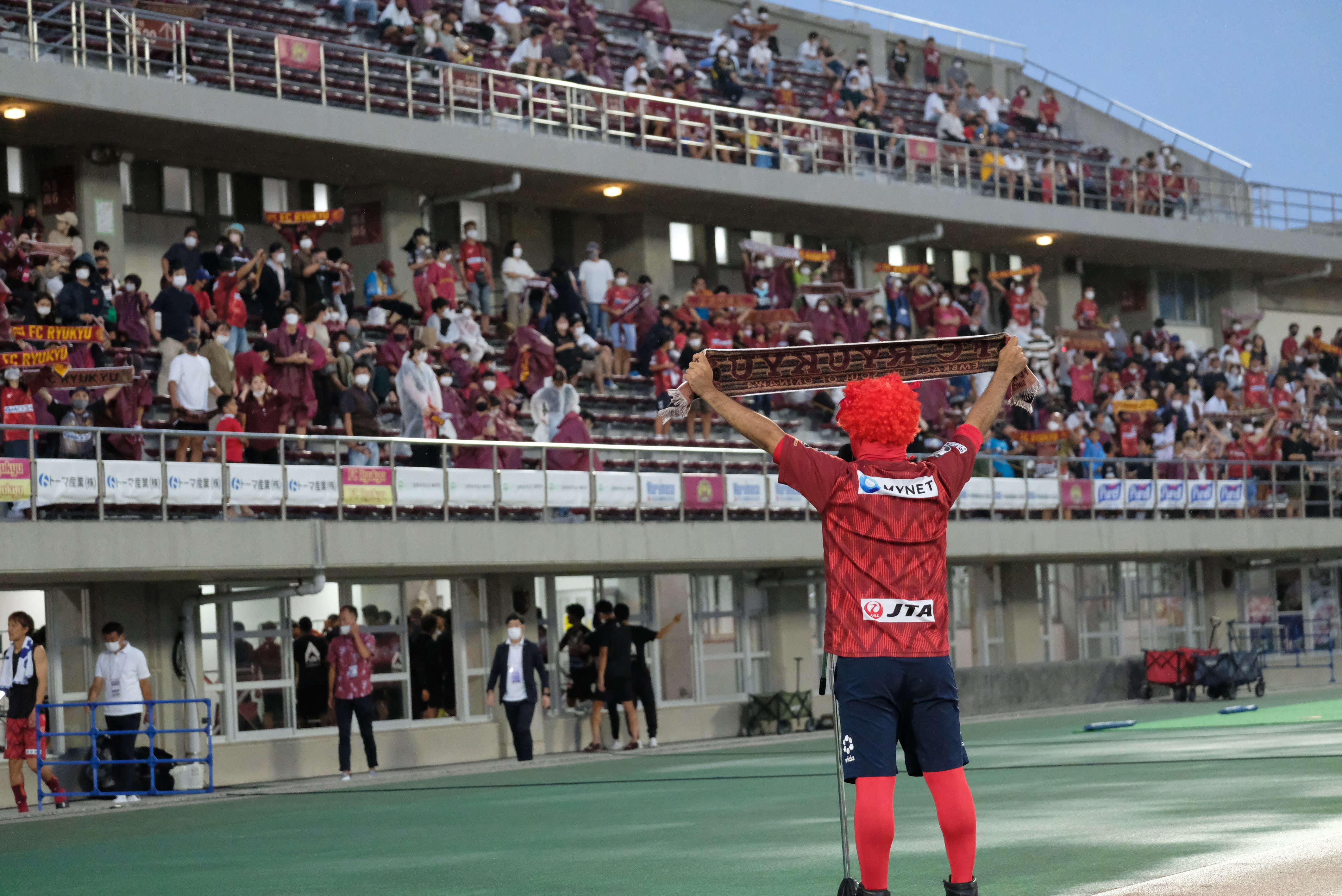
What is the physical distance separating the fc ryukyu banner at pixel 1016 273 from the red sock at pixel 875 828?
29.6m

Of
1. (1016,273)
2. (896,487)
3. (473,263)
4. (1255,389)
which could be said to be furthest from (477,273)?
(896,487)

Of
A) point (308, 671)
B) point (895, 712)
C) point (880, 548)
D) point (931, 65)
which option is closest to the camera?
point (895, 712)

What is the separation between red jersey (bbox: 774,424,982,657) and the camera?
609cm

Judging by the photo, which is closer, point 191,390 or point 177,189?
point 191,390

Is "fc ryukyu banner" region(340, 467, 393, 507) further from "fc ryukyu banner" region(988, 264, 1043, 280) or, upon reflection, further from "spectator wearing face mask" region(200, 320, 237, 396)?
"fc ryukyu banner" region(988, 264, 1043, 280)

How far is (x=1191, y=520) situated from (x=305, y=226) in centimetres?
1551

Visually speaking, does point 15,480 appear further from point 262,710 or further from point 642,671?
point 642,671

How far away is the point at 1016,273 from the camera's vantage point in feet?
115

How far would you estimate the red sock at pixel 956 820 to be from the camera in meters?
5.98

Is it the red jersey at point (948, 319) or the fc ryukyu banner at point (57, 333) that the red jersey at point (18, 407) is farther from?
the red jersey at point (948, 319)

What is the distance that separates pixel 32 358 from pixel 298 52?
9165mm

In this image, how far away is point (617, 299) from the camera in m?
27.8

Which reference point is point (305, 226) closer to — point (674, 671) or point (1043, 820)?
point (674, 671)

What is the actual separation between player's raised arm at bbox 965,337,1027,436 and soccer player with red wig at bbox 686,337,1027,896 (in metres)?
0.12
